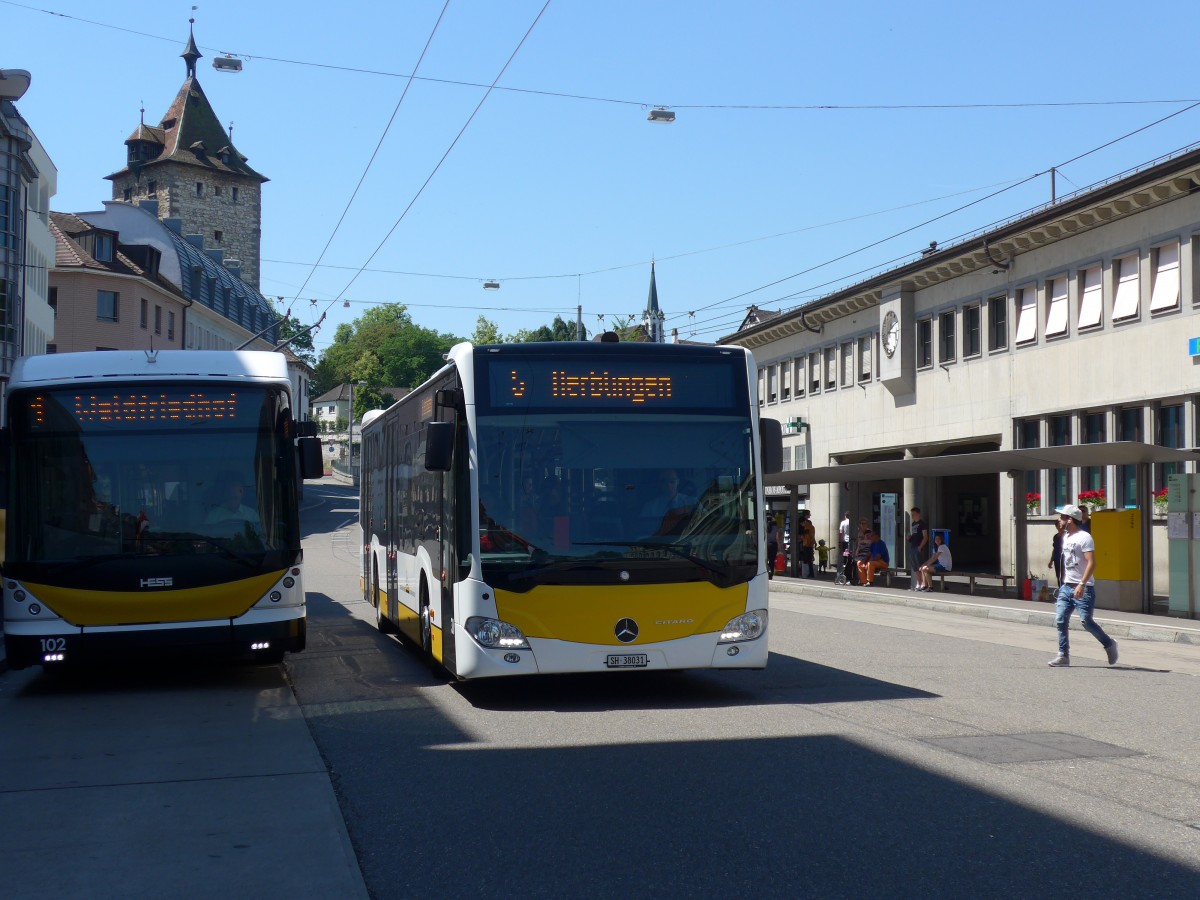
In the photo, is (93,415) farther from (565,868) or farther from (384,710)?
(565,868)

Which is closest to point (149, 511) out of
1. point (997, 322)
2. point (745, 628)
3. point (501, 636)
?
point (501, 636)

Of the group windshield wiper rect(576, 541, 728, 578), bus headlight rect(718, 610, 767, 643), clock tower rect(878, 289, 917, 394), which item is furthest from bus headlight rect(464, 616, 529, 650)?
clock tower rect(878, 289, 917, 394)

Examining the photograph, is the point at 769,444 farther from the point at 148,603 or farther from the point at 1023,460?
the point at 1023,460

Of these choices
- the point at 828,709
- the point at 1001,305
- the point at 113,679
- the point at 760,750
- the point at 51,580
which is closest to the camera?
the point at 760,750

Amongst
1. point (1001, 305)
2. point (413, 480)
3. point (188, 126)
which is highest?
point (188, 126)

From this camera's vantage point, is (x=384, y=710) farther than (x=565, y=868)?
Yes

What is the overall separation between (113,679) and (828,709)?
24.4 feet

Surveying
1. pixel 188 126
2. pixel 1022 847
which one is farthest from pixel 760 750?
pixel 188 126

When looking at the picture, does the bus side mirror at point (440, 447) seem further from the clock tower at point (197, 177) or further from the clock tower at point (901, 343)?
the clock tower at point (197, 177)

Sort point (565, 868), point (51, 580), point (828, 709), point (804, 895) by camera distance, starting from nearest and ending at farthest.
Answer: point (804, 895)
point (565, 868)
point (828, 709)
point (51, 580)

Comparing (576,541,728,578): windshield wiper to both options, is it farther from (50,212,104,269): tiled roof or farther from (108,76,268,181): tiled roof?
(108,76,268,181): tiled roof

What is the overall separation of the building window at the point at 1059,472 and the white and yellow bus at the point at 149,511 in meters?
24.2

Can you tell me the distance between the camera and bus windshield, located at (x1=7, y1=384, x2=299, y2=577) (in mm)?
12750

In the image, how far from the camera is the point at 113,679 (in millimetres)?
14609
